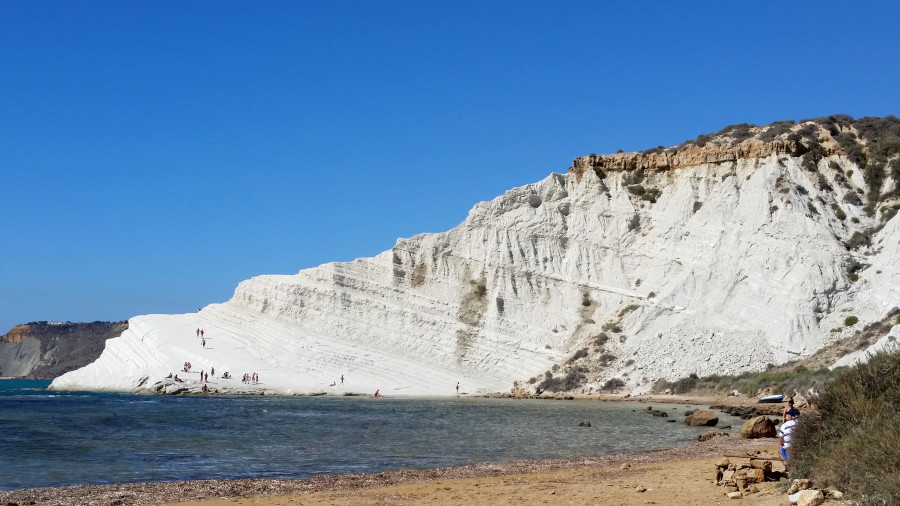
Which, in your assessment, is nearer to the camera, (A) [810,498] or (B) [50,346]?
(A) [810,498]

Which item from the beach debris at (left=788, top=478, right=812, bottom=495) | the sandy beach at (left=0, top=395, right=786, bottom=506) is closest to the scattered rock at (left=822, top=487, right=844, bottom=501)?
the beach debris at (left=788, top=478, right=812, bottom=495)

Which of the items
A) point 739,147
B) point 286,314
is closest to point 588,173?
point 739,147

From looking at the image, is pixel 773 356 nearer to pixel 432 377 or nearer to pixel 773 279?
pixel 773 279

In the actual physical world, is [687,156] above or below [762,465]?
above

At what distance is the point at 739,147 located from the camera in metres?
48.6

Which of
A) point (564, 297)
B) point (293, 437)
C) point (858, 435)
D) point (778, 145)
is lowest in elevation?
point (293, 437)

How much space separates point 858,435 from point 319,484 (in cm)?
781

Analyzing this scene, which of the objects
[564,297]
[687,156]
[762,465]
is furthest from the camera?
[687,156]

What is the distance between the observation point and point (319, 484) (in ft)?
42.4

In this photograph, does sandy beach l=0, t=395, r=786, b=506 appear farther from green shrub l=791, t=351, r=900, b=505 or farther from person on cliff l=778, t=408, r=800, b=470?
green shrub l=791, t=351, r=900, b=505

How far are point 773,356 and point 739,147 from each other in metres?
15.6

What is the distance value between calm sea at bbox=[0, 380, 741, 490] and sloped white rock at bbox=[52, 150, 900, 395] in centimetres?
860

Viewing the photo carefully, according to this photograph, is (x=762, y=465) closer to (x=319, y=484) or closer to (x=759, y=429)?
(x=319, y=484)

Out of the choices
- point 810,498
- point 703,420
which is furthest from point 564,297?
point 810,498
